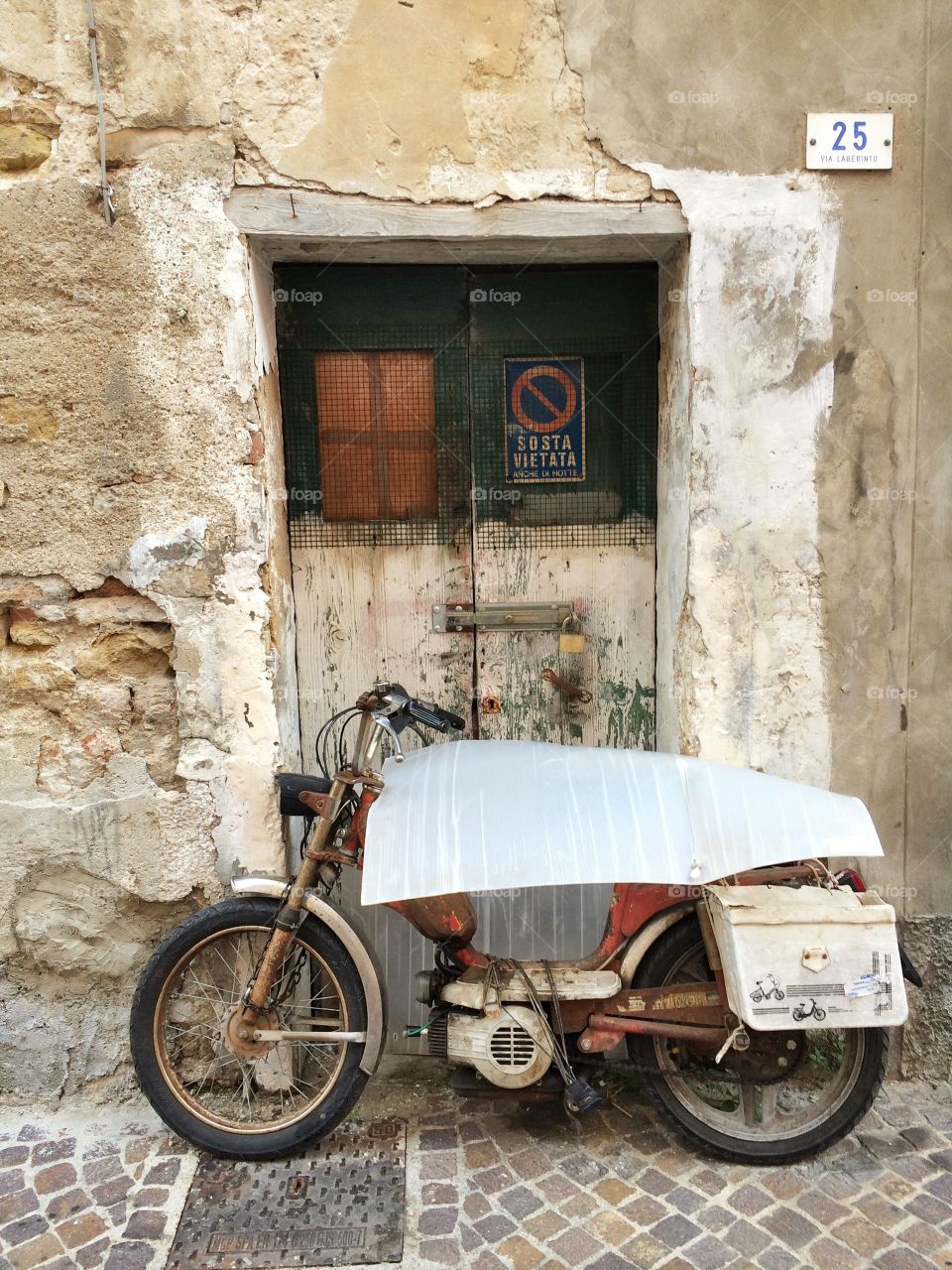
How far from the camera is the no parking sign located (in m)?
3.62

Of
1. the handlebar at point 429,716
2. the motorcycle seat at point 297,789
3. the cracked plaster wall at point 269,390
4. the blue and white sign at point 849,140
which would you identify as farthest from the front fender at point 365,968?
the blue and white sign at point 849,140

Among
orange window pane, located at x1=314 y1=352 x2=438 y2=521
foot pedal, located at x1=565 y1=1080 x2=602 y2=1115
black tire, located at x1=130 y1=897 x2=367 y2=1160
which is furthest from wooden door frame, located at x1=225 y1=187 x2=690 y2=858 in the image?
foot pedal, located at x1=565 y1=1080 x2=602 y2=1115

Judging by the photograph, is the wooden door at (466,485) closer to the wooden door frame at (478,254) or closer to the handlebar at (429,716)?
the wooden door frame at (478,254)

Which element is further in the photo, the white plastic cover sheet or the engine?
the engine

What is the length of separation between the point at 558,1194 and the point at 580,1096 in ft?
0.91

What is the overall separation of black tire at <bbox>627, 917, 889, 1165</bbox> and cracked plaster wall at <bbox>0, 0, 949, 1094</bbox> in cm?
73

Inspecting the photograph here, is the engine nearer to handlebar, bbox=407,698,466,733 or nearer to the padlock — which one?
handlebar, bbox=407,698,466,733

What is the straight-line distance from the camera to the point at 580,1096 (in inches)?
114

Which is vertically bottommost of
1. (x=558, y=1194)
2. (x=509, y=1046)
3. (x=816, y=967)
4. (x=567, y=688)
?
(x=558, y=1194)

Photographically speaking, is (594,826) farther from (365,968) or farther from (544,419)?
(544,419)

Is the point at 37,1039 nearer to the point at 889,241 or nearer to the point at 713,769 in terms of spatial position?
the point at 713,769

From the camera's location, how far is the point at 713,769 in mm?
2867

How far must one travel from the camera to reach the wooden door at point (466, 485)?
140 inches

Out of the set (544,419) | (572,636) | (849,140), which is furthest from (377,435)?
(849,140)
